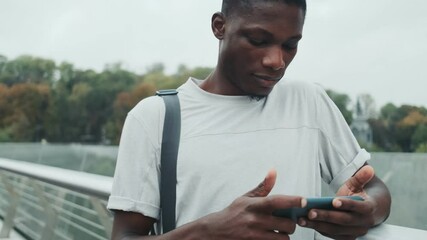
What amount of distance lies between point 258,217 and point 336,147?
46cm

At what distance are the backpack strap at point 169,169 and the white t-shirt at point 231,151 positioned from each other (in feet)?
0.05

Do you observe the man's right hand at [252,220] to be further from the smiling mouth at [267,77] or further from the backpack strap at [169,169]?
the smiling mouth at [267,77]

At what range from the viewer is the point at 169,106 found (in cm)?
158

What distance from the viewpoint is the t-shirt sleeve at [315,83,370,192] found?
1586mm

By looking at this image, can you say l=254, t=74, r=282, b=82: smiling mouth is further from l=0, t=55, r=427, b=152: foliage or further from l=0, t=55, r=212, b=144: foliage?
l=0, t=55, r=212, b=144: foliage

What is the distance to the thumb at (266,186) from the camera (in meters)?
1.24

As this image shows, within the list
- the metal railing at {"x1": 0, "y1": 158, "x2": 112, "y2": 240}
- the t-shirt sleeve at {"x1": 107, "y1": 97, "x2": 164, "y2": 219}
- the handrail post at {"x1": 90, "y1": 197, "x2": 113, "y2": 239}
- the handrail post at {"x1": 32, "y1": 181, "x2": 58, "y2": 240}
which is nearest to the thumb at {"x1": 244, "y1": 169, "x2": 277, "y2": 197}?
the t-shirt sleeve at {"x1": 107, "y1": 97, "x2": 164, "y2": 219}

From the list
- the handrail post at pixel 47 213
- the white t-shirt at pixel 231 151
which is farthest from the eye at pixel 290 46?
the handrail post at pixel 47 213

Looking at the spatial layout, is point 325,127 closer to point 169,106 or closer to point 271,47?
point 271,47

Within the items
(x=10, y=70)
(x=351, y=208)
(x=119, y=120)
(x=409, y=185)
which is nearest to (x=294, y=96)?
(x=351, y=208)

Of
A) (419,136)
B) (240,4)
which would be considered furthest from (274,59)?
(419,136)

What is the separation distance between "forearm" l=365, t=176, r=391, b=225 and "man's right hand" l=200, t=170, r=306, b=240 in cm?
25

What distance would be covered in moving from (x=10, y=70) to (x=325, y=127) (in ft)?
252

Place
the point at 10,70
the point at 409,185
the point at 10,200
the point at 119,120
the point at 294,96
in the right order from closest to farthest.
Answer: the point at 294,96, the point at 10,200, the point at 409,185, the point at 119,120, the point at 10,70
